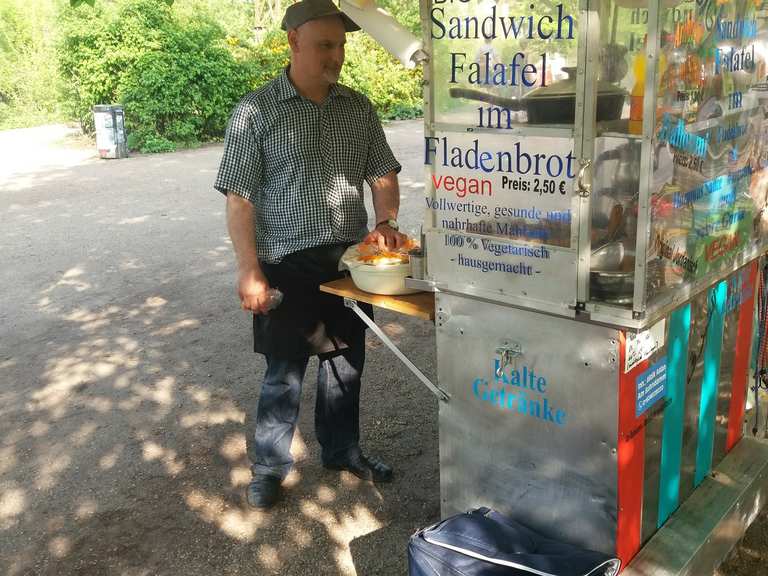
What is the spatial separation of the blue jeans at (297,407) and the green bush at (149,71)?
11927mm

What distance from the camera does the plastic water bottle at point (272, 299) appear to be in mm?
3145

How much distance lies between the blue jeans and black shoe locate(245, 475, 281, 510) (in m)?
0.03

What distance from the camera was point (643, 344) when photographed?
2412mm

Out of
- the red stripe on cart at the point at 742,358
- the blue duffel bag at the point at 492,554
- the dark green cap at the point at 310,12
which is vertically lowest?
the blue duffel bag at the point at 492,554

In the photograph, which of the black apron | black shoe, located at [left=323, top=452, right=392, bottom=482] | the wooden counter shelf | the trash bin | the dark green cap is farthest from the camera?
the trash bin

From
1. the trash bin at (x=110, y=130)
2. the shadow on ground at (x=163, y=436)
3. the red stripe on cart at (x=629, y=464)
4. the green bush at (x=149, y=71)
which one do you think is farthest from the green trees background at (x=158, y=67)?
the red stripe on cart at (x=629, y=464)

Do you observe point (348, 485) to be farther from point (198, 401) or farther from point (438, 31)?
point (438, 31)

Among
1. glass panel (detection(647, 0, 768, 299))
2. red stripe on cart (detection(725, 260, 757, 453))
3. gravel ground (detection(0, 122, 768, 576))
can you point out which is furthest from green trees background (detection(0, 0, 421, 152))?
glass panel (detection(647, 0, 768, 299))

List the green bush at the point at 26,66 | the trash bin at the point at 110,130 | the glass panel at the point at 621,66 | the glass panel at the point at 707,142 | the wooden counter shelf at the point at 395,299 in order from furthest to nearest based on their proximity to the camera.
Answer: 1. the green bush at the point at 26,66
2. the trash bin at the point at 110,130
3. the wooden counter shelf at the point at 395,299
4. the glass panel at the point at 707,142
5. the glass panel at the point at 621,66

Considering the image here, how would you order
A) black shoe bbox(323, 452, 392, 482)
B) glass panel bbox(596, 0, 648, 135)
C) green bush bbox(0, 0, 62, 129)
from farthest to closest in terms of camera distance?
1. green bush bbox(0, 0, 62, 129)
2. black shoe bbox(323, 452, 392, 482)
3. glass panel bbox(596, 0, 648, 135)

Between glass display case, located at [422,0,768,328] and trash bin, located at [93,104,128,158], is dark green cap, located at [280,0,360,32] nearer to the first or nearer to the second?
glass display case, located at [422,0,768,328]

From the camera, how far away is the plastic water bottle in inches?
124

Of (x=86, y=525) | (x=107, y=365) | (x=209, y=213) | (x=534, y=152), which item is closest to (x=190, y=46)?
(x=209, y=213)

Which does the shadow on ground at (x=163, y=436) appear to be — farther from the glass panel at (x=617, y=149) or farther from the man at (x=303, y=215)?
the glass panel at (x=617, y=149)
